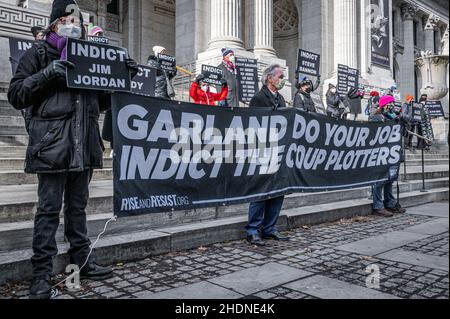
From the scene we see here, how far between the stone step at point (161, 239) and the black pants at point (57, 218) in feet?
0.85

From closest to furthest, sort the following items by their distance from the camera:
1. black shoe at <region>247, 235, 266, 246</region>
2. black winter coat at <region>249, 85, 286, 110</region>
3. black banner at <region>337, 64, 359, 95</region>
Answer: black shoe at <region>247, 235, 266, 246</region>, black winter coat at <region>249, 85, 286, 110</region>, black banner at <region>337, 64, 359, 95</region>

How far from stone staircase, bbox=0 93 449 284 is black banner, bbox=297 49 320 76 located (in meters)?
5.62

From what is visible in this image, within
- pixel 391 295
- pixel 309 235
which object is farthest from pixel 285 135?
pixel 391 295

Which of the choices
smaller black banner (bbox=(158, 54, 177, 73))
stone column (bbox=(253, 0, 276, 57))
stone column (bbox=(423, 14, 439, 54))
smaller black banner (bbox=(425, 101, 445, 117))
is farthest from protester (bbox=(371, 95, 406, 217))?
stone column (bbox=(423, 14, 439, 54))

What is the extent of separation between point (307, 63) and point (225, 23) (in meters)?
3.19

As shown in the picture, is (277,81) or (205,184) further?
(277,81)

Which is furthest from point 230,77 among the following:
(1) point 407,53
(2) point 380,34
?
(1) point 407,53

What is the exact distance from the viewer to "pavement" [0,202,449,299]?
3.27 metres

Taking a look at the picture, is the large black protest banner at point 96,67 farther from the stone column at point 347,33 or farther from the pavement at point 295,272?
the stone column at point 347,33

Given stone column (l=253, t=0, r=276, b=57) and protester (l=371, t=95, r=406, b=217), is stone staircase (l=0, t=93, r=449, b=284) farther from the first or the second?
stone column (l=253, t=0, r=276, b=57)

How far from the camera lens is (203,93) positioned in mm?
9750
